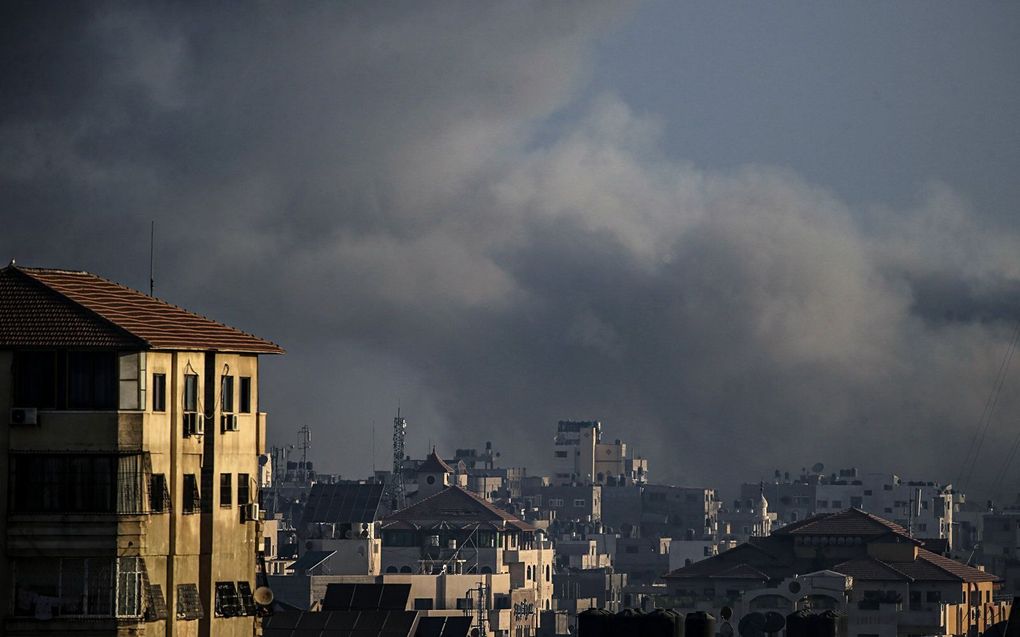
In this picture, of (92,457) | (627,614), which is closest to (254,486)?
(92,457)

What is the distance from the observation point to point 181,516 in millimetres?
74688

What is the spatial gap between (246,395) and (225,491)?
3.70 metres

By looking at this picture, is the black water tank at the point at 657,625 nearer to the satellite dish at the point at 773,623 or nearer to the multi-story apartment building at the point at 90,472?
the multi-story apartment building at the point at 90,472

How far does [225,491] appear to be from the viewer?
256 ft

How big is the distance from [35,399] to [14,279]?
5.69m

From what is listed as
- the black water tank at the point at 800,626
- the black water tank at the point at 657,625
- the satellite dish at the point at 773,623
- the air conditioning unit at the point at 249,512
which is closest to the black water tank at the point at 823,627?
the black water tank at the point at 800,626

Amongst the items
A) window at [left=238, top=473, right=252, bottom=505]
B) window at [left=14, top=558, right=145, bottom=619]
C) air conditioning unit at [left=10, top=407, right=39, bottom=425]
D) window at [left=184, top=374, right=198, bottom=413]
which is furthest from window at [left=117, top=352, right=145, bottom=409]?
window at [left=238, top=473, right=252, bottom=505]

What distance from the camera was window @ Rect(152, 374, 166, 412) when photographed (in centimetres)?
7294

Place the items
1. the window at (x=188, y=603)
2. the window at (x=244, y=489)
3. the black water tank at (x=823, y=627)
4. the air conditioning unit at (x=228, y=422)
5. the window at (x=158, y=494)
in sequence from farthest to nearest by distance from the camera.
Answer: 1. the window at (x=244, y=489)
2. the black water tank at (x=823, y=627)
3. the air conditioning unit at (x=228, y=422)
4. the window at (x=188, y=603)
5. the window at (x=158, y=494)

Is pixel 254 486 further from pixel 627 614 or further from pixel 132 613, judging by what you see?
pixel 627 614

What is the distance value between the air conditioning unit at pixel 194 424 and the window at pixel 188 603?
4.92m

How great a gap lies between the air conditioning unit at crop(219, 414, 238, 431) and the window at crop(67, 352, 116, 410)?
20.8 ft

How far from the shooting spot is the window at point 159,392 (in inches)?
2872

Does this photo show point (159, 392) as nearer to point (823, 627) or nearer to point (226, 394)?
point (226, 394)
